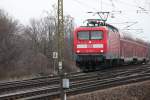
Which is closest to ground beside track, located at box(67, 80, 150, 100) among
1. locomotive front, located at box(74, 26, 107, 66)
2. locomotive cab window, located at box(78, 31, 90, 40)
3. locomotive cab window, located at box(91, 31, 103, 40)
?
locomotive front, located at box(74, 26, 107, 66)

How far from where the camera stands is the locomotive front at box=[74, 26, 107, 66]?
1214 inches

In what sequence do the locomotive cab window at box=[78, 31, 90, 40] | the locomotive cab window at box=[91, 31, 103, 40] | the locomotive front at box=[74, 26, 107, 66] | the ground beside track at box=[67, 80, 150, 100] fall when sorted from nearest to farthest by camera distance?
the ground beside track at box=[67, 80, 150, 100]
the locomotive front at box=[74, 26, 107, 66]
the locomotive cab window at box=[91, 31, 103, 40]
the locomotive cab window at box=[78, 31, 90, 40]

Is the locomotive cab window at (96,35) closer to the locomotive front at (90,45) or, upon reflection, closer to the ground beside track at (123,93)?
the locomotive front at (90,45)

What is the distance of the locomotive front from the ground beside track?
1000 cm

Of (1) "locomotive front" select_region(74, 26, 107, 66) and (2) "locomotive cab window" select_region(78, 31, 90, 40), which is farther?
(2) "locomotive cab window" select_region(78, 31, 90, 40)

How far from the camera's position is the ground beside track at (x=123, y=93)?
16.8 m

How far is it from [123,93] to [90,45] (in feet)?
41.7

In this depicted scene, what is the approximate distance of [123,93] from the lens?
18625 millimetres

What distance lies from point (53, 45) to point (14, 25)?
8060 mm

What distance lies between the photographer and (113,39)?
33188mm

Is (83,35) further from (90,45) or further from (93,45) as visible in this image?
(93,45)

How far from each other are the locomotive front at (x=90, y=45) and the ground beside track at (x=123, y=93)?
32.8 ft

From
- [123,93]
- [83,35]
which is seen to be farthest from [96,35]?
[123,93]

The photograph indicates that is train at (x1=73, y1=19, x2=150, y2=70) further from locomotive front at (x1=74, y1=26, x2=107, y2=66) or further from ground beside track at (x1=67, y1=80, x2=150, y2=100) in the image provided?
ground beside track at (x1=67, y1=80, x2=150, y2=100)
